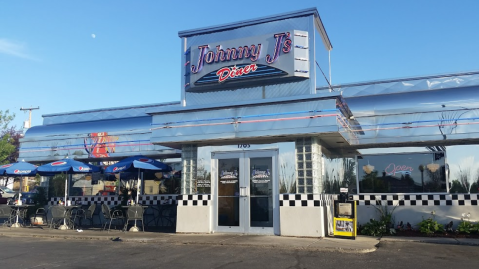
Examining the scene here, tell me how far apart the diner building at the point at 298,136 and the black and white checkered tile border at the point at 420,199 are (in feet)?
0.10

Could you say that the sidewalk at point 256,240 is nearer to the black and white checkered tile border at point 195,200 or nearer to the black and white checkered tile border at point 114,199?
the black and white checkered tile border at point 195,200

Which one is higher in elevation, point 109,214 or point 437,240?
point 109,214

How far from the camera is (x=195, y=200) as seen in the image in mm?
13055

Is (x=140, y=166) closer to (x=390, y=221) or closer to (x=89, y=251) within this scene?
(x=89, y=251)

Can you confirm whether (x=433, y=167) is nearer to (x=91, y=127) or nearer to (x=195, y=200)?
(x=195, y=200)

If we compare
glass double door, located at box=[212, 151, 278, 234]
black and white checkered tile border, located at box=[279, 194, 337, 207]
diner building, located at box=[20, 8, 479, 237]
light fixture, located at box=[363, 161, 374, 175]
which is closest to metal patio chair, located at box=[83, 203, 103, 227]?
diner building, located at box=[20, 8, 479, 237]

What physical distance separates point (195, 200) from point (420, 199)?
7.27 meters

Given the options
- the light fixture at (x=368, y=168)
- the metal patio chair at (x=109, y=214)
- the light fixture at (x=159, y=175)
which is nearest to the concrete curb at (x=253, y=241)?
the metal patio chair at (x=109, y=214)

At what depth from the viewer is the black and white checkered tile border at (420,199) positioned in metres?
12.7

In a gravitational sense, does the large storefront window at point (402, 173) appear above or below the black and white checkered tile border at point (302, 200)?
above

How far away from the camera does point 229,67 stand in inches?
516

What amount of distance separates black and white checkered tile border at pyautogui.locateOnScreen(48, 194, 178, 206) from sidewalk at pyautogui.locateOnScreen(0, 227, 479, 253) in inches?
121

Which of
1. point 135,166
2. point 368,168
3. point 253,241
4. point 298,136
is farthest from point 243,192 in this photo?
point 368,168

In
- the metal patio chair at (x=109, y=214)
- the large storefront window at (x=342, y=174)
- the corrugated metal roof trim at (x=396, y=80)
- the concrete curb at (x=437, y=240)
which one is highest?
the corrugated metal roof trim at (x=396, y=80)
